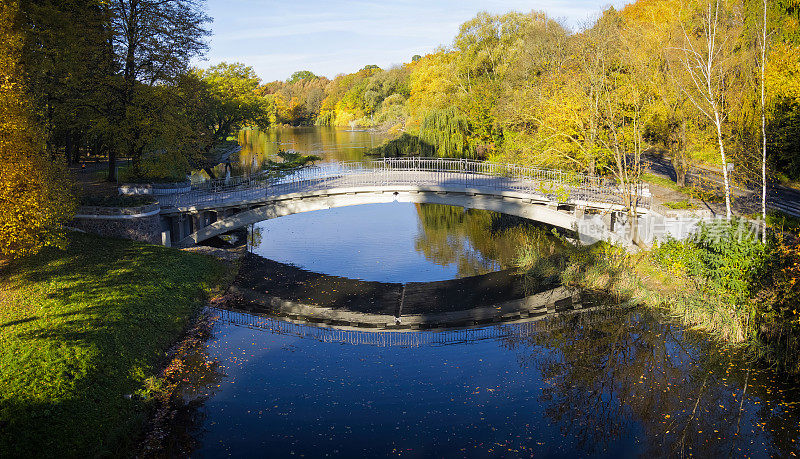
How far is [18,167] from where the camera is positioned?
69.9 feet

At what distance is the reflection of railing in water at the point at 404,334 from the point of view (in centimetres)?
2209

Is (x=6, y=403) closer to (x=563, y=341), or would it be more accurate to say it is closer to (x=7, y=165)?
(x=7, y=165)

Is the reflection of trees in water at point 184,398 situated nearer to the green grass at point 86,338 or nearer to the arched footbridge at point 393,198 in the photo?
the green grass at point 86,338

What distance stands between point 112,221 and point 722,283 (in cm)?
2701

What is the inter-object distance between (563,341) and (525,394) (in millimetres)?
4512

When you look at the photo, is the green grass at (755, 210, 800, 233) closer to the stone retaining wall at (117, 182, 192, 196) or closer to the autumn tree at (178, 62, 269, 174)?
the stone retaining wall at (117, 182, 192, 196)

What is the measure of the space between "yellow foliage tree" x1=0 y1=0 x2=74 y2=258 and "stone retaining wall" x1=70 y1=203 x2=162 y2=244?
5.92m

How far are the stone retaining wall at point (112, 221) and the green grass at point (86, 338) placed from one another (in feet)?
3.13

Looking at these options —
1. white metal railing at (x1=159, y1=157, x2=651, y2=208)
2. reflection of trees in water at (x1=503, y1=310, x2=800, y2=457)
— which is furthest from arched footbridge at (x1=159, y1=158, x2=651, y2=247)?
reflection of trees in water at (x1=503, y1=310, x2=800, y2=457)

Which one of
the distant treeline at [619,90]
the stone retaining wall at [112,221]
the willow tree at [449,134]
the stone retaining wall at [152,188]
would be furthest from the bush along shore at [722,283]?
the willow tree at [449,134]

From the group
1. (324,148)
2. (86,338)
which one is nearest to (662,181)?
(86,338)

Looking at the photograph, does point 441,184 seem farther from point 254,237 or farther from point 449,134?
point 449,134

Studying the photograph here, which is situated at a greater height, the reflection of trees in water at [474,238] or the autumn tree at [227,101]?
the autumn tree at [227,101]

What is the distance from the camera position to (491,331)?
75.3 ft
